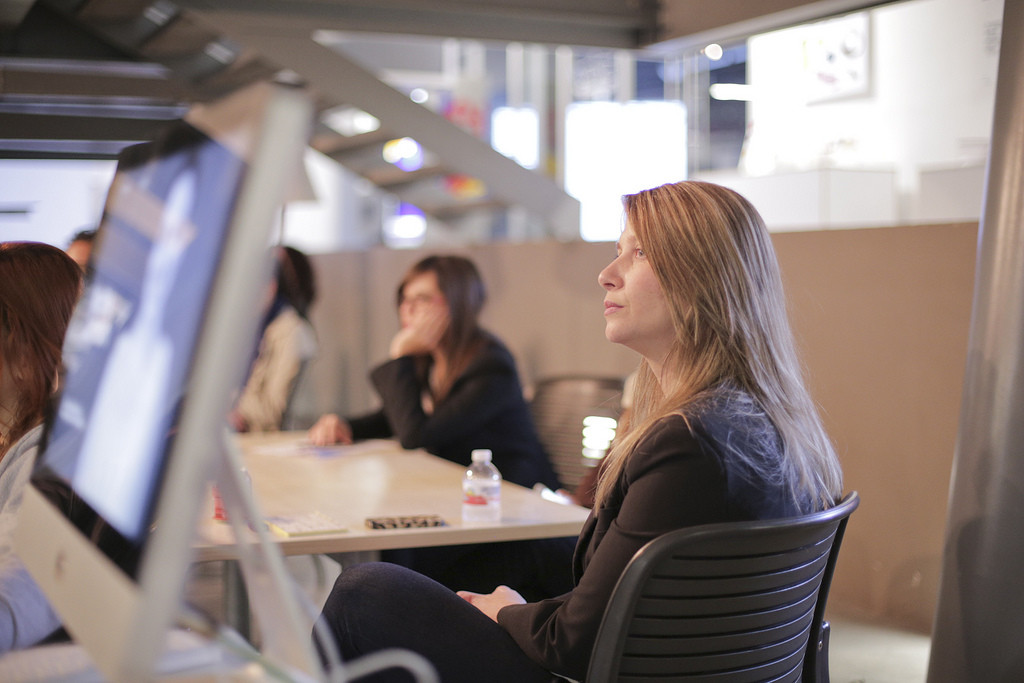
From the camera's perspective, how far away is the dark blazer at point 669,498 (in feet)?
4.33

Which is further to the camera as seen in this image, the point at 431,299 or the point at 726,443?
the point at 431,299

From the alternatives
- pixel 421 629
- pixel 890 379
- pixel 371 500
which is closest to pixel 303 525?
pixel 371 500

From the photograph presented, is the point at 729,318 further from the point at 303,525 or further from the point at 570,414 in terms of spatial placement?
the point at 570,414

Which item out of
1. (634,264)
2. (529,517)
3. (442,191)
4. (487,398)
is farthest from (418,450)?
(442,191)

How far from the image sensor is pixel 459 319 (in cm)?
321

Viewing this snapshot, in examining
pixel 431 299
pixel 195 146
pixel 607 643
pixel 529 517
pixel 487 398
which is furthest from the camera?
pixel 431 299

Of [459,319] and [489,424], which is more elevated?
[459,319]

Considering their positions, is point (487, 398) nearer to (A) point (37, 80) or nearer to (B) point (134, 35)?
(B) point (134, 35)

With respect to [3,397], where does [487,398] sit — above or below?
below

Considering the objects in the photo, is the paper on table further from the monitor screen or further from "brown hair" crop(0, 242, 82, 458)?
the monitor screen

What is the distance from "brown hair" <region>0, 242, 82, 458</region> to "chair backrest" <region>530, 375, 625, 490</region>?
1876 millimetres

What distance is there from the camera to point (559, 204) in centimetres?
473

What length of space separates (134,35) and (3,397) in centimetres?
381

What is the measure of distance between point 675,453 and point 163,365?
30.9 inches
